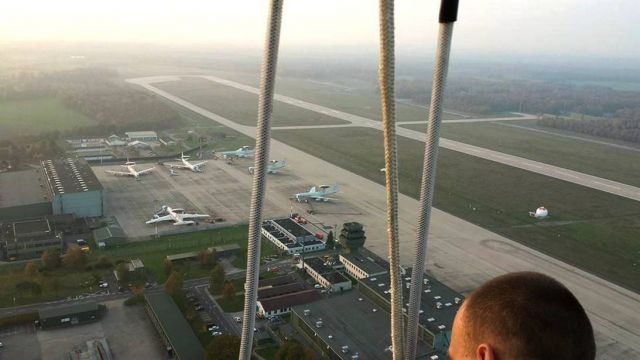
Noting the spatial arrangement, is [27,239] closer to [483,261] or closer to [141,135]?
[483,261]

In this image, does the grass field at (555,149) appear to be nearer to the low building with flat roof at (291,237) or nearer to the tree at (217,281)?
the low building with flat roof at (291,237)

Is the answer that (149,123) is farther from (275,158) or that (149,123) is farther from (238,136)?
(275,158)

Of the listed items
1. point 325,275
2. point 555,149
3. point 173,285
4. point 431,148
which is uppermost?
point 431,148

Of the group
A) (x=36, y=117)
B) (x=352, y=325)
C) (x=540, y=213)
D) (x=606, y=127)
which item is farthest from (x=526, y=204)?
(x=36, y=117)

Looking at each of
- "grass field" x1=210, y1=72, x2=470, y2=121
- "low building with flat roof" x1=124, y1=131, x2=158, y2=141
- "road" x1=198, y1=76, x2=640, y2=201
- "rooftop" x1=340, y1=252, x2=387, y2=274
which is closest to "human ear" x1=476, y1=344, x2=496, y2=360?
"rooftop" x1=340, y1=252, x2=387, y2=274

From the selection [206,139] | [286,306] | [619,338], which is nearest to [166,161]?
[206,139]
